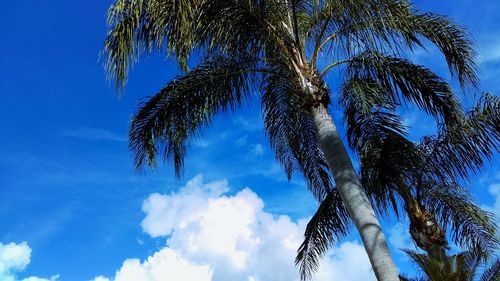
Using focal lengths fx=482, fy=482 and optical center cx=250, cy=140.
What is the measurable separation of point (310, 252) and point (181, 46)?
6049 mm

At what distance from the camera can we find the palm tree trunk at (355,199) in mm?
6000

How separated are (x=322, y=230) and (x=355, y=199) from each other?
508cm

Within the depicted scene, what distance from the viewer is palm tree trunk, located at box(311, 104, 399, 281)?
236 inches

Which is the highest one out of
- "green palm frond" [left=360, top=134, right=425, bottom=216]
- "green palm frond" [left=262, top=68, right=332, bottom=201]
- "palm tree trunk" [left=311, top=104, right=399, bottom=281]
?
"green palm frond" [left=262, top=68, right=332, bottom=201]

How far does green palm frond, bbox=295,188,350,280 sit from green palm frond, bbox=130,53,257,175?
161 inches

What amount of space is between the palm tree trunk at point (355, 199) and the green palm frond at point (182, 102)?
1.89 meters

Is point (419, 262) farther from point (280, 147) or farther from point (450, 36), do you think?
point (450, 36)

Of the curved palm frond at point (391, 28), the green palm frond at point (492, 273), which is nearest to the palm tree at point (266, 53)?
the curved palm frond at point (391, 28)

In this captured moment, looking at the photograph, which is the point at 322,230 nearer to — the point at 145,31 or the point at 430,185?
the point at 430,185

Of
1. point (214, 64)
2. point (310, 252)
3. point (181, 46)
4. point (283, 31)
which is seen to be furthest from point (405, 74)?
point (310, 252)

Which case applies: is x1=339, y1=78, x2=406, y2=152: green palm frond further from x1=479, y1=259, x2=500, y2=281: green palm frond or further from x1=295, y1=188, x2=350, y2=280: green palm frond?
x1=479, y1=259, x2=500, y2=281: green palm frond

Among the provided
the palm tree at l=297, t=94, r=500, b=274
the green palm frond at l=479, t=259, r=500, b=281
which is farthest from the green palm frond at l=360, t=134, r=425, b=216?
the green palm frond at l=479, t=259, r=500, b=281

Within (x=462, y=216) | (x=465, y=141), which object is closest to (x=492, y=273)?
(x=462, y=216)

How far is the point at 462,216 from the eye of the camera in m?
11.2
